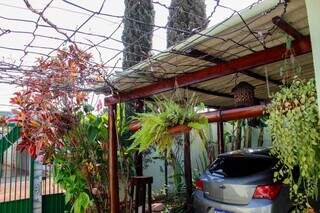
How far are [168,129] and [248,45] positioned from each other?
1.08 metres

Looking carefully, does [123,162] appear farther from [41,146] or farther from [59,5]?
[59,5]

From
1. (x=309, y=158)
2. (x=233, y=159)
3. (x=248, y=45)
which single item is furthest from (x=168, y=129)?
(x=233, y=159)

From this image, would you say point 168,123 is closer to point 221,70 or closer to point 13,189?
point 221,70

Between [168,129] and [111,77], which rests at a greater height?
[111,77]

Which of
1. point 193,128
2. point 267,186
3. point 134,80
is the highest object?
point 134,80

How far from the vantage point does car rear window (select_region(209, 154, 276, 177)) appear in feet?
13.8

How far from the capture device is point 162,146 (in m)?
3.22

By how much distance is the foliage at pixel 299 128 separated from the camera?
7.50ft

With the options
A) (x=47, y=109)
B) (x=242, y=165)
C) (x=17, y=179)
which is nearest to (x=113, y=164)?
(x=47, y=109)

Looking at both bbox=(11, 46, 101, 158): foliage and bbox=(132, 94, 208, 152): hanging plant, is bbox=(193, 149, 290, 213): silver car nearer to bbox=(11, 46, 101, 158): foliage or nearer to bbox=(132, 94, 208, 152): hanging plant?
bbox=(132, 94, 208, 152): hanging plant

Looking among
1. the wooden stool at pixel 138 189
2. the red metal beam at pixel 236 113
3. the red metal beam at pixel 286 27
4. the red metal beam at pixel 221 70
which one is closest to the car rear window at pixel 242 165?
the red metal beam at pixel 236 113

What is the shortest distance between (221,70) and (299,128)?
128 centimetres

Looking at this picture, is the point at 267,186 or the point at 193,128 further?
the point at 267,186

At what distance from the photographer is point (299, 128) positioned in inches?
90.9
